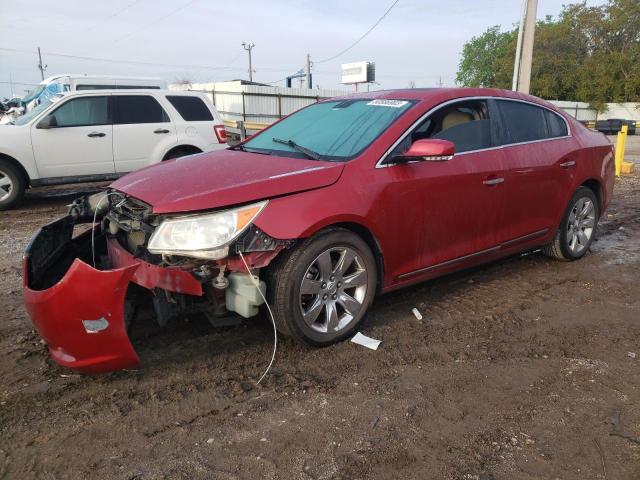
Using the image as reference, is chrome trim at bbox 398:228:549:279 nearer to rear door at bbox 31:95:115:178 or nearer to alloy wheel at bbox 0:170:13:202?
rear door at bbox 31:95:115:178

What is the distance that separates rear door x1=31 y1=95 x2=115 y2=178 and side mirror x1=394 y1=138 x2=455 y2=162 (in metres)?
6.69

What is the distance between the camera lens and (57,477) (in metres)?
2.26

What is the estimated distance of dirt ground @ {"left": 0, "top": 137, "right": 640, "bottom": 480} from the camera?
7.80 ft

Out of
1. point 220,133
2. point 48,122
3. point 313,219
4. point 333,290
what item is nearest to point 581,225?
point 333,290

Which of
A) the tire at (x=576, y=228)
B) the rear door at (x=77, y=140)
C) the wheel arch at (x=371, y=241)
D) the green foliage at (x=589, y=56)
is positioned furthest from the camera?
the green foliage at (x=589, y=56)

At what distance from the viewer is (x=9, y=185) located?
8.07 meters

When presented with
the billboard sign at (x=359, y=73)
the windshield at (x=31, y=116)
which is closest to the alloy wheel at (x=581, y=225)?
the windshield at (x=31, y=116)

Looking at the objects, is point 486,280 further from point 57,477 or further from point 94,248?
point 57,477

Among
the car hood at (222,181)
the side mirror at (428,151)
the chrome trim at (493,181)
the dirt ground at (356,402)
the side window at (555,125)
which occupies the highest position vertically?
the side window at (555,125)

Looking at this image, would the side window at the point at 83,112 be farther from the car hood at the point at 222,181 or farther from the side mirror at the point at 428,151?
the side mirror at the point at 428,151

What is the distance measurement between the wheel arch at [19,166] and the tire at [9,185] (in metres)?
0.05

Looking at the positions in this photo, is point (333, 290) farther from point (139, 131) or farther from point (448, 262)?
point (139, 131)

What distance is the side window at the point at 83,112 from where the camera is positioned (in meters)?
8.39

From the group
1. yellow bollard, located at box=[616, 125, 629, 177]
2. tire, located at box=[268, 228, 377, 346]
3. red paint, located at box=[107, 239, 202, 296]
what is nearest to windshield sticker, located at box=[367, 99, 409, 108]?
tire, located at box=[268, 228, 377, 346]
